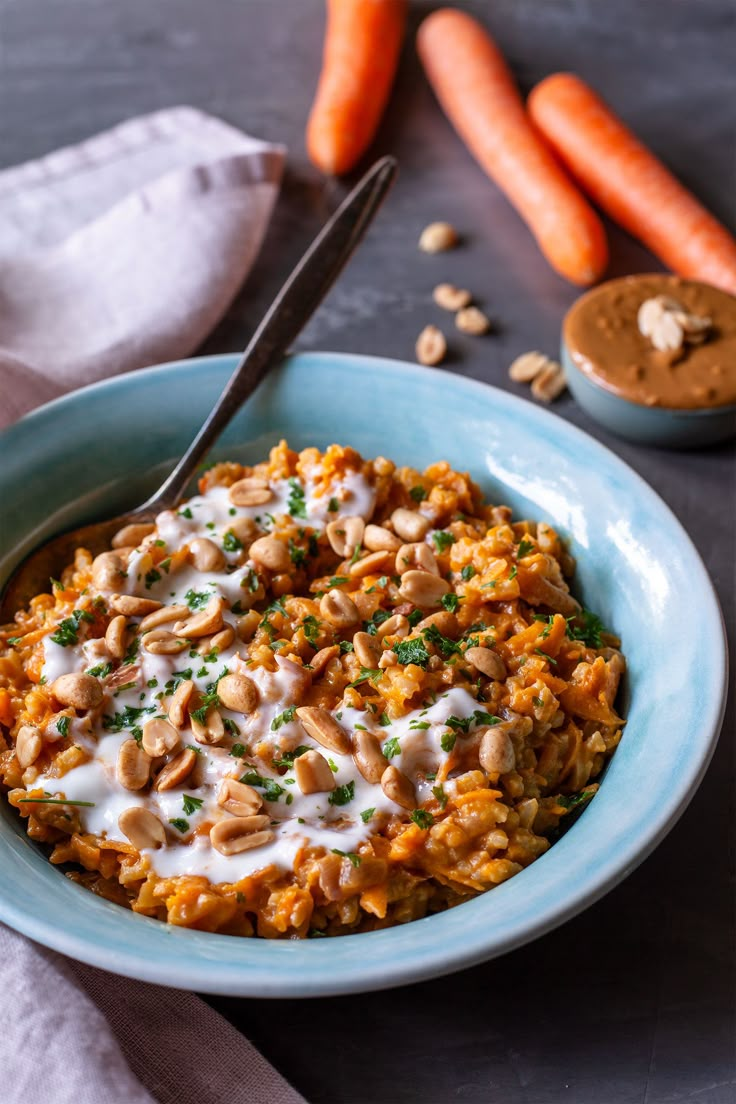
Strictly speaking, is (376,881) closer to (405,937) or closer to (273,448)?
(405,937)

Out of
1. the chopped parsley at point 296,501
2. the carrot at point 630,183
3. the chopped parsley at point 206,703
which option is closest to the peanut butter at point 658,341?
the carrot at point 630,183

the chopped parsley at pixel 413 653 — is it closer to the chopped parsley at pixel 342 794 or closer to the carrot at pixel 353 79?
the chopped parsley at pixel 342 794

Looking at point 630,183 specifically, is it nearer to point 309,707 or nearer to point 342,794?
point 309,707

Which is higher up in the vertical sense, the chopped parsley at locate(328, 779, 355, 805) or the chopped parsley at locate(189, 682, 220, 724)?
the chopped parsley at locate(189, 682, 220, 724)

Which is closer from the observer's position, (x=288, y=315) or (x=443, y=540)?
(x=443, y=540)

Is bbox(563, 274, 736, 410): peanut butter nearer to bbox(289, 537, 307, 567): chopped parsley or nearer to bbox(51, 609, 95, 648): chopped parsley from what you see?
bbox(289, 537, 307, 567): chopped parsley

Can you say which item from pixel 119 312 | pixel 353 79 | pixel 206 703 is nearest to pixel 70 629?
pixel 206 703

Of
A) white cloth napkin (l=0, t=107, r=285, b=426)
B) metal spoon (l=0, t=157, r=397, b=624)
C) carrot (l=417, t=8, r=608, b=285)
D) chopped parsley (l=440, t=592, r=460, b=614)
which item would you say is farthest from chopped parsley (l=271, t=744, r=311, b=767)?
carrot (l=417, t=8, r=608, b=285)
